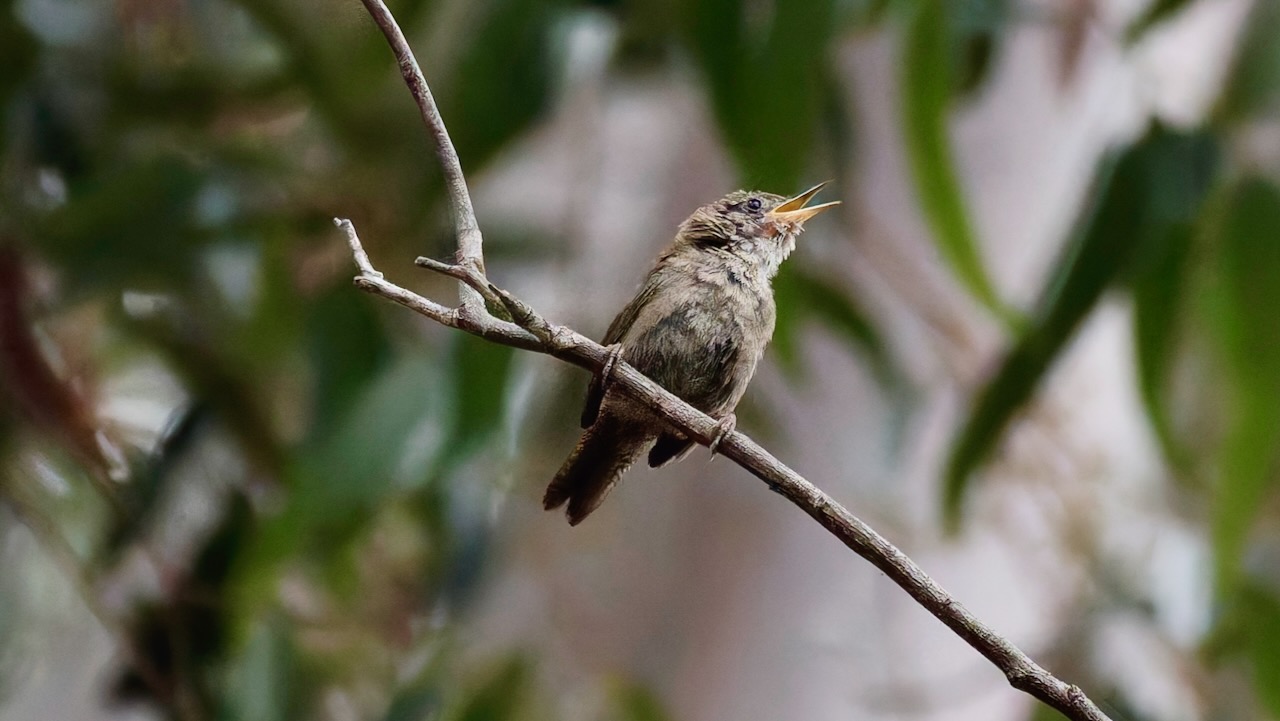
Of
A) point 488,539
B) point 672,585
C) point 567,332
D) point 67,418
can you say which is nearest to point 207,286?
point 67,418

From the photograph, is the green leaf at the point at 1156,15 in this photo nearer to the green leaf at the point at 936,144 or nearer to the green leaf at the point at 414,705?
the green leaf at the point at 936,144

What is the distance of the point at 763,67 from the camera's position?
1.30 metres

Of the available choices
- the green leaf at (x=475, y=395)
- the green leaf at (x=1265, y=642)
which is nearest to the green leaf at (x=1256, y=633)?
the green leaf at (x=1265, y=642)

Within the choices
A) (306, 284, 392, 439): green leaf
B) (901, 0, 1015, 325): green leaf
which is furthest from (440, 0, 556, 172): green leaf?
(901, 0, 1015, 325): green leaf

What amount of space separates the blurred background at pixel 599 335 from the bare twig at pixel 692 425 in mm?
122

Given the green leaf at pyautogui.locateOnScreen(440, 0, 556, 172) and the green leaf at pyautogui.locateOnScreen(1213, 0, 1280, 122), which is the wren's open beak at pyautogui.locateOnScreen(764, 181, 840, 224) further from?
the green leaf at pyautogui.locateOnScreen(1213, 0, 1280, 122)

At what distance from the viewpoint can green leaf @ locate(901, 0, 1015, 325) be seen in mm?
1338

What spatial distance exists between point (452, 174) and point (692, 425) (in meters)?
0.15

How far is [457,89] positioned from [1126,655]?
1.78m

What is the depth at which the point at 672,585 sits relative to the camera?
230 centimetres

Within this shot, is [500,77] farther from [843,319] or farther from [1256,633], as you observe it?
[1256,633]

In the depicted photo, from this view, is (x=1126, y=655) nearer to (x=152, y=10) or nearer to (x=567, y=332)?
(x=152, y=10)

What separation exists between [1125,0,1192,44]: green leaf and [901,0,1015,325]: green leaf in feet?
1.22

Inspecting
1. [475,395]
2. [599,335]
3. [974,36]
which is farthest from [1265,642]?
[599,335]
